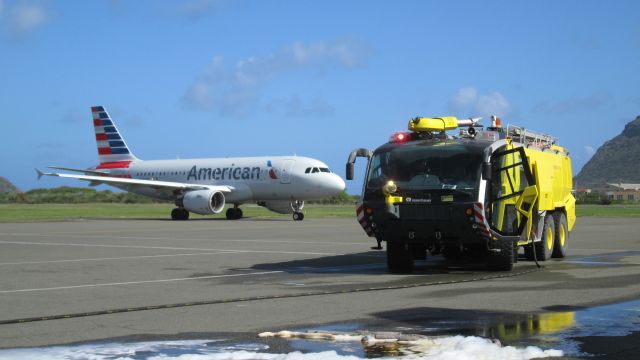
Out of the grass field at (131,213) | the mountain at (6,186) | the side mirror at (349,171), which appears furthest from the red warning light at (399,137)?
the mountain at (6,186)

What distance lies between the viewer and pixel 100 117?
177 ft

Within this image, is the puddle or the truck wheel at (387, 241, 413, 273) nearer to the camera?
the puddle

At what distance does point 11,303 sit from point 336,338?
5233 mm

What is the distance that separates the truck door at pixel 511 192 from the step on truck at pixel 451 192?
0.06 feet

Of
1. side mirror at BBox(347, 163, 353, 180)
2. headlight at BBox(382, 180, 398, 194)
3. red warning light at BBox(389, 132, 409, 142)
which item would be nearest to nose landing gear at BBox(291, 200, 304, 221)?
red warning light at BBox(389, 132, 409, 142)

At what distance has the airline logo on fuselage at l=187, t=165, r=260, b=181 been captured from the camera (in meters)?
45.5

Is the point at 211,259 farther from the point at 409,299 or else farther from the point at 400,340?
the point at 400,340

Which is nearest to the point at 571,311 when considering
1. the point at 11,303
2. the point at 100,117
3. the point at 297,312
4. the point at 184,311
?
the point at 297,312

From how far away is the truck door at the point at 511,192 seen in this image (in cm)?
1478

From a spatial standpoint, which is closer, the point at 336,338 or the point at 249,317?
the point at 336,338

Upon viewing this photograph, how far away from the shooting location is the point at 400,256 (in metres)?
15.4

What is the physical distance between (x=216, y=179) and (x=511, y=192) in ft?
109

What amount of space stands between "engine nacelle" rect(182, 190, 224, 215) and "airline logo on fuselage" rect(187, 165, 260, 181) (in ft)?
5.42

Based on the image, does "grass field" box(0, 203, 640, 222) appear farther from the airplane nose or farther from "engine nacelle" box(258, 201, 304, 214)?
the airplane nose
